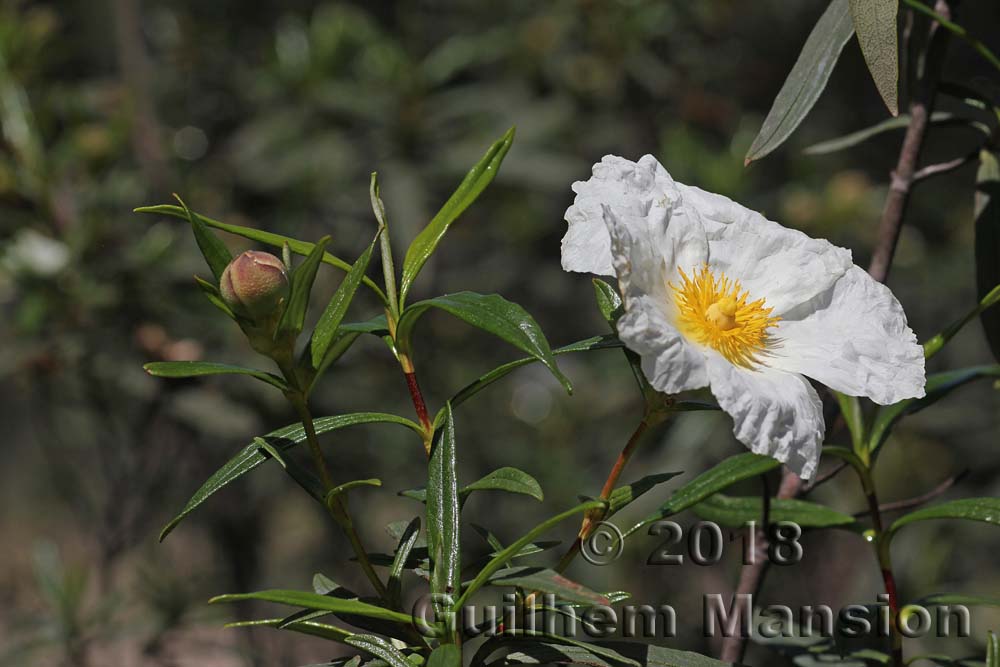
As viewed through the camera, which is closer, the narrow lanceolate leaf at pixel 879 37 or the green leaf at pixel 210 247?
the green leaf at pixel 210 247

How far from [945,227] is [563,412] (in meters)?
1.21

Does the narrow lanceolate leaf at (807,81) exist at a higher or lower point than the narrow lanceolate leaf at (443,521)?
higher

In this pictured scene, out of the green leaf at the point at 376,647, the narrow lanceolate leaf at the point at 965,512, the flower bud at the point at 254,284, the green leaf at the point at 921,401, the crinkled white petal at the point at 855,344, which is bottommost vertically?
the green leaf at the point at 376,647

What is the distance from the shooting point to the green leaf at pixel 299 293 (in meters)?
0.66

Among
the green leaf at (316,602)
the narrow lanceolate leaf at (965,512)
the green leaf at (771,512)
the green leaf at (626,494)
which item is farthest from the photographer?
the green leaf at (771,512)

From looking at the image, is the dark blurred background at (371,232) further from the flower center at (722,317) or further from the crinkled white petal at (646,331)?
the crinkled white petal at (646,331)

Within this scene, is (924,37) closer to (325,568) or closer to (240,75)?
(240,75)

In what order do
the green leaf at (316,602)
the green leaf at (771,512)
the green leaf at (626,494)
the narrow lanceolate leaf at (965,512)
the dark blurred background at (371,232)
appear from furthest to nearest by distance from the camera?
the dark blurred background at (371,232) < the green leaf at (771,512) < the narrow lanceolate leaf at (965,512) < the green leaf at (626,494) < the green leaf at (316,602)

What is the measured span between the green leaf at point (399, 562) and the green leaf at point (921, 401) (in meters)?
0.44

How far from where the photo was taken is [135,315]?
2133mm

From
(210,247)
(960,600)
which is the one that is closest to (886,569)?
(960,600)

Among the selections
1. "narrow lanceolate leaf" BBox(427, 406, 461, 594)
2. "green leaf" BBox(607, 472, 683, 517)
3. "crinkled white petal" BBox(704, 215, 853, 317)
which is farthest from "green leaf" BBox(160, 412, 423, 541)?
"crinkled white petal" BBox(704, 215, 853, 317)

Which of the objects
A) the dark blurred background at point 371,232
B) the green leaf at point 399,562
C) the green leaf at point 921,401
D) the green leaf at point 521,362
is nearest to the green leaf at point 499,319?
the green leaf at point 521,362

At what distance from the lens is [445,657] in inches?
25.8
